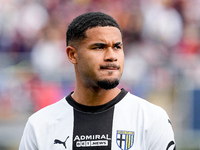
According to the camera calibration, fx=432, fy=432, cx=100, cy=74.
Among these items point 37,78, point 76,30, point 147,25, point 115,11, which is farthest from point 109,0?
point 76,30

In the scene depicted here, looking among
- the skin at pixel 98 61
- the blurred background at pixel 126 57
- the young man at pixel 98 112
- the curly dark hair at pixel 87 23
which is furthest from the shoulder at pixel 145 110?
the blurred background at pixel 126 57

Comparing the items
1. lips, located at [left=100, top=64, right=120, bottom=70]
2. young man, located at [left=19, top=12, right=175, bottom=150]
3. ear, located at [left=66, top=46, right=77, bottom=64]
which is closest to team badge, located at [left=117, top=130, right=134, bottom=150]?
young man, located at [left=19, top=12, right=175, bottom=150]

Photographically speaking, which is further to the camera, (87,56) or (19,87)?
(19,87)

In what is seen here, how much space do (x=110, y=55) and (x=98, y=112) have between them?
0.47 metres

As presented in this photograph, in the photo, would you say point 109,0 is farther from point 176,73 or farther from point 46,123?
point 46,123

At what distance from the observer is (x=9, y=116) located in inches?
308

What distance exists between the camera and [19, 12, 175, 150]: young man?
297 cm

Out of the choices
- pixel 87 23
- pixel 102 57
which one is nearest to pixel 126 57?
pixel 87 23

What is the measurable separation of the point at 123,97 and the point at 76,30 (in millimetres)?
608

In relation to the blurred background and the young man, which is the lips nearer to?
the young man

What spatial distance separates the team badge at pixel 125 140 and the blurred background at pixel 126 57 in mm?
4320

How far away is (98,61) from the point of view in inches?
117

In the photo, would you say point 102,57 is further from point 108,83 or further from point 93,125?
point 93,125

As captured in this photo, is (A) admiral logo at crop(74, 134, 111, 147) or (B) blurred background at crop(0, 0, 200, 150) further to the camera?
(B) blurred background at crop(0, 0, 200, 150)
